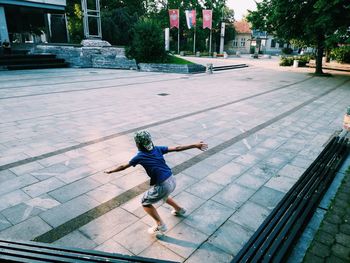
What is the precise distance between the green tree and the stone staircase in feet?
61.1

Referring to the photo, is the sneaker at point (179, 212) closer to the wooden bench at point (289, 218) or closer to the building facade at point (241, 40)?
the wooden bench at point (289, 218)

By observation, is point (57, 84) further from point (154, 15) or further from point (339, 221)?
point (154, 15)

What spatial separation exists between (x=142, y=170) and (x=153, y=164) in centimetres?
227

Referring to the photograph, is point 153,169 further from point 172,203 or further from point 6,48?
point 6,48

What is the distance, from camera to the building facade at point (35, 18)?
27234mm

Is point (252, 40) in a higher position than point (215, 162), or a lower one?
higher

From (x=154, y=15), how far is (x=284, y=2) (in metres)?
47.3

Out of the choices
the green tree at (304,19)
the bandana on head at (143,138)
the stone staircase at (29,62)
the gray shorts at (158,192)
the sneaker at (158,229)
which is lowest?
the sneaker at (158,229)

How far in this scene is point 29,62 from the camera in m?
24.4

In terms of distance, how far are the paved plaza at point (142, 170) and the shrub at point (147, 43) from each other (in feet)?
43.7

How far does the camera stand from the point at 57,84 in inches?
658

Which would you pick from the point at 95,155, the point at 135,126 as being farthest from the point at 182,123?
the point at 95,155

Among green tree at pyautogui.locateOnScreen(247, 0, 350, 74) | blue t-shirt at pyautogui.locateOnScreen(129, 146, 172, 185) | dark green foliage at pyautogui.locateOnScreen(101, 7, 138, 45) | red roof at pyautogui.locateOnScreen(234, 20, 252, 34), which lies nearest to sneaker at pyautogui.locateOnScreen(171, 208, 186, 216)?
blue t-shirt at pyautogui.locateOnScreen(129, 146, 172, 185)

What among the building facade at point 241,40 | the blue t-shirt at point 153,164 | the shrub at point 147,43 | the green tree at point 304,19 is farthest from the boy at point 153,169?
the building facade at point 241,40
